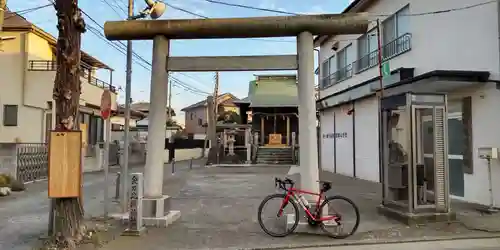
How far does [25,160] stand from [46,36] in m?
9.99

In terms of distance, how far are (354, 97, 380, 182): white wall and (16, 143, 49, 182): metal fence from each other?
1312 centimetres

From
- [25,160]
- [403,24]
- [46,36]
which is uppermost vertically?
[46,36]

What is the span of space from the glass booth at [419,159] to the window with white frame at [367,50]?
7.48m

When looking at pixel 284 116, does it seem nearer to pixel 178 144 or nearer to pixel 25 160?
pixel 178 144

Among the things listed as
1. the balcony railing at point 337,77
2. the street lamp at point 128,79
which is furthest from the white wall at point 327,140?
the street lamp at point 128,79

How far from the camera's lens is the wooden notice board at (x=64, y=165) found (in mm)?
6832

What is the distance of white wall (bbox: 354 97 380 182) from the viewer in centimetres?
1631

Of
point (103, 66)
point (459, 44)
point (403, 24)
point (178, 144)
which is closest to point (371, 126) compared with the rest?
point (403, 24)

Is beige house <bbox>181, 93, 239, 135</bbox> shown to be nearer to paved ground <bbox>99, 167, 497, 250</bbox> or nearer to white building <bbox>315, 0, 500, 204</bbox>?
white building <bbox>315, 0, 500, 204</bbox>

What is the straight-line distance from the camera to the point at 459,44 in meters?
11.4

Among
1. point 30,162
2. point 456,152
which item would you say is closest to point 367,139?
point 456,152

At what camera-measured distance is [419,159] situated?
30.5ft

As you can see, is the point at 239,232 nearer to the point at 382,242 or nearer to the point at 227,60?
the point at 382,242

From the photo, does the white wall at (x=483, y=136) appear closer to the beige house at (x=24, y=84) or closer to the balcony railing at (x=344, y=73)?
the balcony railing at (x=344, y=73)
